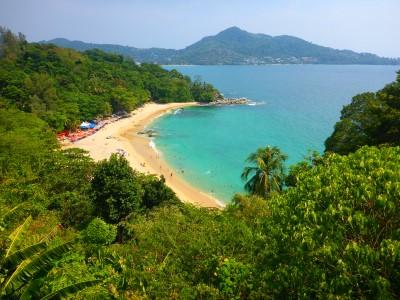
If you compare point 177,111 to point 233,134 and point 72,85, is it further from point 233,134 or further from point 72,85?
point 233,134

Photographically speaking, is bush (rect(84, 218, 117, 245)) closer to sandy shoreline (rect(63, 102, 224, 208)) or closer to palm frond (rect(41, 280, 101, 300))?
palm frond (rect(41, 280, 101, 300))

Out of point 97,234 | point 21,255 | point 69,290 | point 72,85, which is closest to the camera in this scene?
point 69,290

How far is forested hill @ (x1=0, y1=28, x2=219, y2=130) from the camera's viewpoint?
65.3 meters

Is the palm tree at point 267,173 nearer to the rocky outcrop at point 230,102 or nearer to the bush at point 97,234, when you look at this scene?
the bush at point 97,234

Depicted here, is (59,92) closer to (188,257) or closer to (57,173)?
(57,173)

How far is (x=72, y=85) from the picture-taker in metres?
83.8

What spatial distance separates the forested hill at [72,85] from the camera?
65.3 m

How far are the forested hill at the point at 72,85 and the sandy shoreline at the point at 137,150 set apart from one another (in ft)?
19.1

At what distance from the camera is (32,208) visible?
65.7 ft

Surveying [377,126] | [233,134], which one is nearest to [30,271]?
[377,126]

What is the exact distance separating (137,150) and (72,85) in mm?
36770

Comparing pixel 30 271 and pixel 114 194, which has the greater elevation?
pixel 30 271

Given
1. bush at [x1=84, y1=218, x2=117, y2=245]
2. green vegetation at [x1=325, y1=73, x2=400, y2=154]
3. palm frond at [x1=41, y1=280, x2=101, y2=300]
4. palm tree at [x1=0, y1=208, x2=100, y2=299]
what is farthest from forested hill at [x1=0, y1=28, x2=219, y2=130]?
palm frond at [x1=41, y1=280, x2=101, y2=300]

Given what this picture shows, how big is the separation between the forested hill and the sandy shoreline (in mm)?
5831
